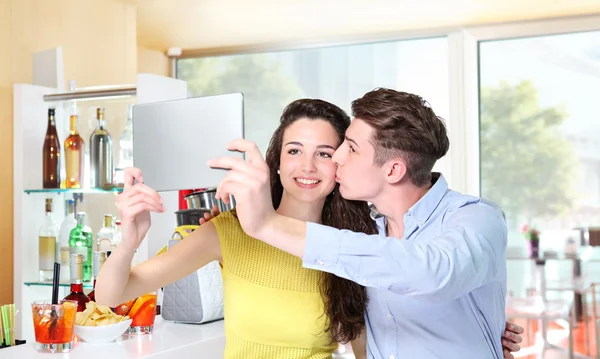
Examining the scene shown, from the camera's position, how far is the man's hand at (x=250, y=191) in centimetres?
110

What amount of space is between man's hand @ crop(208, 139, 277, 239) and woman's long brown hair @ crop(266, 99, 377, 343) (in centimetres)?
56

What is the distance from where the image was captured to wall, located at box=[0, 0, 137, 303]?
3436 mm

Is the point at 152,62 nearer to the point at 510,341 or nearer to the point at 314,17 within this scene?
the point at 314,17

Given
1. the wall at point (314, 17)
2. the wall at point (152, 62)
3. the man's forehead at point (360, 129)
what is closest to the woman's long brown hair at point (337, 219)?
the man's forehead at point (360, 129)

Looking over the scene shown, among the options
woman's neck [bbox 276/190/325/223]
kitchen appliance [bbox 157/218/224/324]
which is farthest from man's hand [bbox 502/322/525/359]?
kitchen appliance [bbox 157/218/224/324]

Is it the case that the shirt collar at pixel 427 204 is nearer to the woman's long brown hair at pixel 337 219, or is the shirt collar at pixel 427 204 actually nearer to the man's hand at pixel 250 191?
the woman's long brown hair at pixel 337 219

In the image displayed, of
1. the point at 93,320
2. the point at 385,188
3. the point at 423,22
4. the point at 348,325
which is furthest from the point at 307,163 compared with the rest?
the point at 423,22

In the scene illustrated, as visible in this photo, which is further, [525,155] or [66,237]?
[525,155]

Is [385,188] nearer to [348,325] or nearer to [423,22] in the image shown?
[348,325]

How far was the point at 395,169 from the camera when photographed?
1.45 meters

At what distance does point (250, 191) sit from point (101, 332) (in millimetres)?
1006

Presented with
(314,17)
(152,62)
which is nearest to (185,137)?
(314,17)

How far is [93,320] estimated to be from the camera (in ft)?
6.33

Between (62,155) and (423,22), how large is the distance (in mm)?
2417
